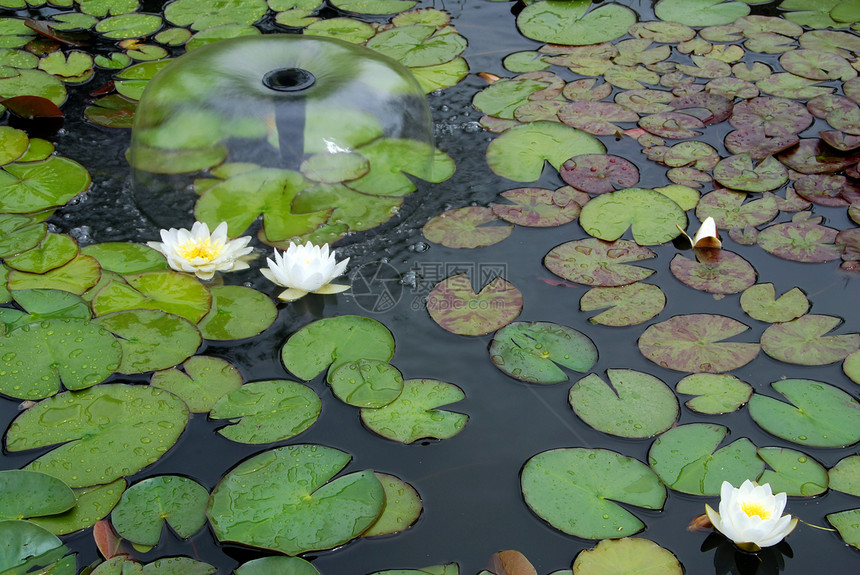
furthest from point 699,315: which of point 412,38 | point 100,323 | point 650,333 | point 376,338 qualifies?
point 412,38

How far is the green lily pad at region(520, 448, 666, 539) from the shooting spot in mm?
1713

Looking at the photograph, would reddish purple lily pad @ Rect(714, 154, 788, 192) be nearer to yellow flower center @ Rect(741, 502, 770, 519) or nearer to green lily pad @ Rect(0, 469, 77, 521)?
yellow flower center @ Rect(741, 502, 770, 519)

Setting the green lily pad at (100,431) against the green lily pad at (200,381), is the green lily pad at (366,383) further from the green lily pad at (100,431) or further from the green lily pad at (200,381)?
the green lily pad at (100,431)

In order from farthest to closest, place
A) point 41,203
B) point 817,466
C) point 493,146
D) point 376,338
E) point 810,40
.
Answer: point 810,40, point 493,146, point 41,203, point 376,338, point 817,466

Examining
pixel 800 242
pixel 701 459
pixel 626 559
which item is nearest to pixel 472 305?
pixel 701 459

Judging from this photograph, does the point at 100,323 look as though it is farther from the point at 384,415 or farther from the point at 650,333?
the point at 650,333

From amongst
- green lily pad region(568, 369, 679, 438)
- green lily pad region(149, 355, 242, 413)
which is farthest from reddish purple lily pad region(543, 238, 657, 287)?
green lily pad region(149, 355, 242, 413)

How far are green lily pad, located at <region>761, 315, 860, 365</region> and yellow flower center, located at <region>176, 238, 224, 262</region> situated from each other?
1763mm

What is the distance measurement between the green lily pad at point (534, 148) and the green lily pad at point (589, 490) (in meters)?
1.36

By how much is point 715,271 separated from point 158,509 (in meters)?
1.88

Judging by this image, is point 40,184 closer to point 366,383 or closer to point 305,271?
point 305,271

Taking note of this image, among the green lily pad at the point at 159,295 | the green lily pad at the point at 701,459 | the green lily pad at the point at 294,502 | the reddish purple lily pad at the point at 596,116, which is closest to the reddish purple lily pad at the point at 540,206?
the reddish purple lily pad at the point at 596,116

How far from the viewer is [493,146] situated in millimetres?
3068

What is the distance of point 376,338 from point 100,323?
0.86m
